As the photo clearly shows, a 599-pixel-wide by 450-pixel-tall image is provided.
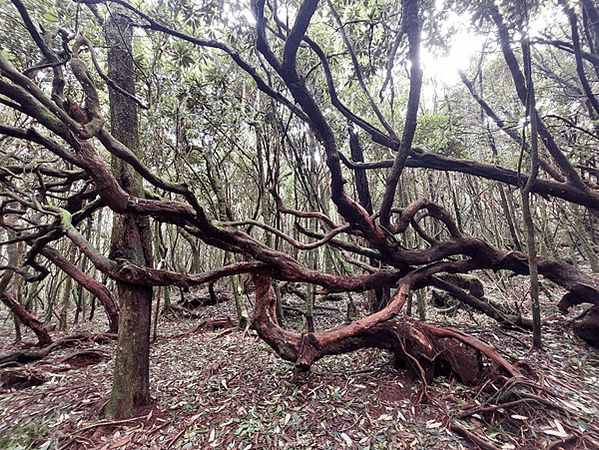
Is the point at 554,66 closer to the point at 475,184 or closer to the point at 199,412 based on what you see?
the point at 475,184

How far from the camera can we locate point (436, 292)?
7.23 meters

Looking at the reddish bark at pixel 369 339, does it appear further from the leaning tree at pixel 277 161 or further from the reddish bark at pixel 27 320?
the reddish bark at pixel 27 320

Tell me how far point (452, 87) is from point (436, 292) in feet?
25.6

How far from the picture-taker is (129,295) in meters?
3.06

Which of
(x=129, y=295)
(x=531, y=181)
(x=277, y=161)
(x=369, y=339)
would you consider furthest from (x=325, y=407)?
(x=531, y=181)

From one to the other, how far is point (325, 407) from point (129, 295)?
8.13ft

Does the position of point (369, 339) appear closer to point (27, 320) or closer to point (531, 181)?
point (531, 181)

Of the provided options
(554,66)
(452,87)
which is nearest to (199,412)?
(554,66)

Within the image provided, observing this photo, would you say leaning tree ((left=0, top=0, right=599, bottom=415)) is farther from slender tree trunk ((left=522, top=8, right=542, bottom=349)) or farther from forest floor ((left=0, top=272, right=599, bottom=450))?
forest floor ((left=0, top=272, right=599, bottom=450))

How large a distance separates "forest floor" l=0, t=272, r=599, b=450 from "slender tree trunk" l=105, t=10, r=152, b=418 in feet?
0.89

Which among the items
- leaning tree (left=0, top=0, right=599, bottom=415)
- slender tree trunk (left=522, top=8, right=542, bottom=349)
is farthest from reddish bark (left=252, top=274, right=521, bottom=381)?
slender tree trunk (left=522, top=8, right=542, bottom=349)

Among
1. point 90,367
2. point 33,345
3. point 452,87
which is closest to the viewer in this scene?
point 90,367

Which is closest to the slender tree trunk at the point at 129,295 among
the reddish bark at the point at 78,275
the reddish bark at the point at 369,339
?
the reddish bark at the point at 369,339

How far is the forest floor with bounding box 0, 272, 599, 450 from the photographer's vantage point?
94.5 inches
